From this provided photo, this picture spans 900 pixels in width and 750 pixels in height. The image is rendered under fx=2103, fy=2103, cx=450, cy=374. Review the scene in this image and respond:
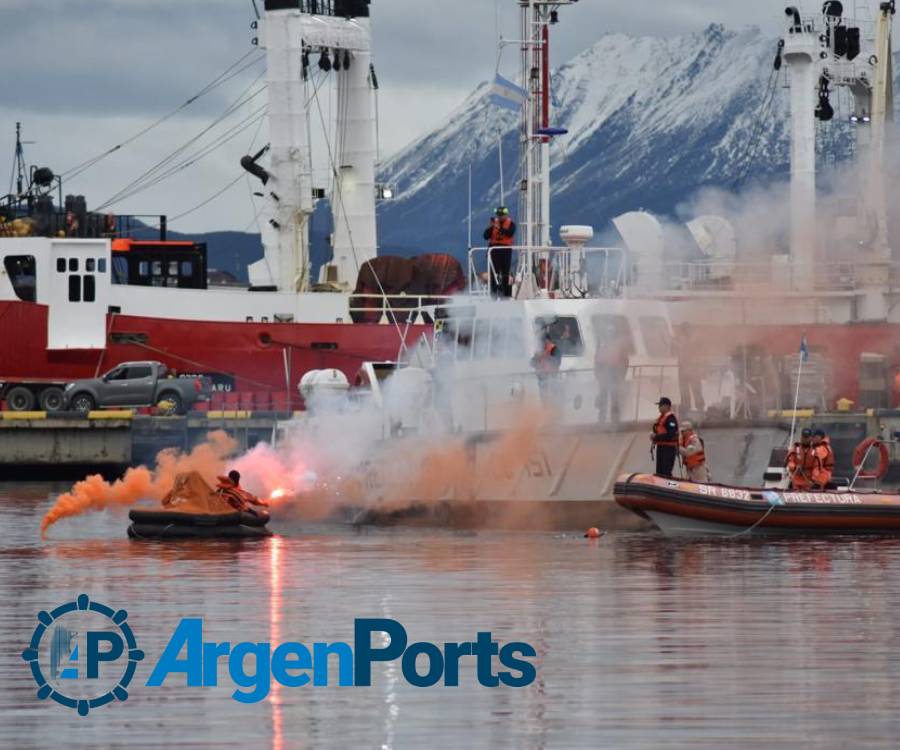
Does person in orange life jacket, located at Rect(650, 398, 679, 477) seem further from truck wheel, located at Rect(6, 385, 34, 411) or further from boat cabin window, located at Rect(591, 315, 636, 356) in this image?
truck wheel, located at Rect(6, 385, 34, 411)

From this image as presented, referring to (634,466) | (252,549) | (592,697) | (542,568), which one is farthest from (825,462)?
(592,697)

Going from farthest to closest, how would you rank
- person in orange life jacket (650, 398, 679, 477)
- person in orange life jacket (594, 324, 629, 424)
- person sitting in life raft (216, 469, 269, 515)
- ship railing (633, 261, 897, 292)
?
ship railing (633, 261, 897, 292)
person in orange life jacket (594, 324, 629, 424)
person sitting in life raft (216, 469, 269, 515)
person in orange life jacket (650, 398, 679, 477)

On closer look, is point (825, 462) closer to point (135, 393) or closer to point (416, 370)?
point (416, 370)

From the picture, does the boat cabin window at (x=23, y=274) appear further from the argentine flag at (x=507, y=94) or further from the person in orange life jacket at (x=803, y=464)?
the person in orange life jacket at (x=803, y=464)

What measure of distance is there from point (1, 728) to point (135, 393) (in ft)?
121

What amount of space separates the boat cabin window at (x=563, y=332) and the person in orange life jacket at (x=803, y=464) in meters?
3.93

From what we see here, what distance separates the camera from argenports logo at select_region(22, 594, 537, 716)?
18.6 m

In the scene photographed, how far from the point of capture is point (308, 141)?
5969 centimetres

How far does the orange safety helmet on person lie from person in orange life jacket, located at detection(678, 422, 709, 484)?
5.17 meters

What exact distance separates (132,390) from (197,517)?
22.0 meters

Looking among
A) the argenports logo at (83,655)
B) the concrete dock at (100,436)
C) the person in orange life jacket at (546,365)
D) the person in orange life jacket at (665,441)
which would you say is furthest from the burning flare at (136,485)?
the argenports logo at (83,655)

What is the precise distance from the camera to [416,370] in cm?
3541

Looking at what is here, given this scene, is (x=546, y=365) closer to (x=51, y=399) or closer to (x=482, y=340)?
(x=482, y=340)

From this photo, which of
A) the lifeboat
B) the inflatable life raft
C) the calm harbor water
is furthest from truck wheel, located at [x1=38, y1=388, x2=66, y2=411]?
the lifeboat
